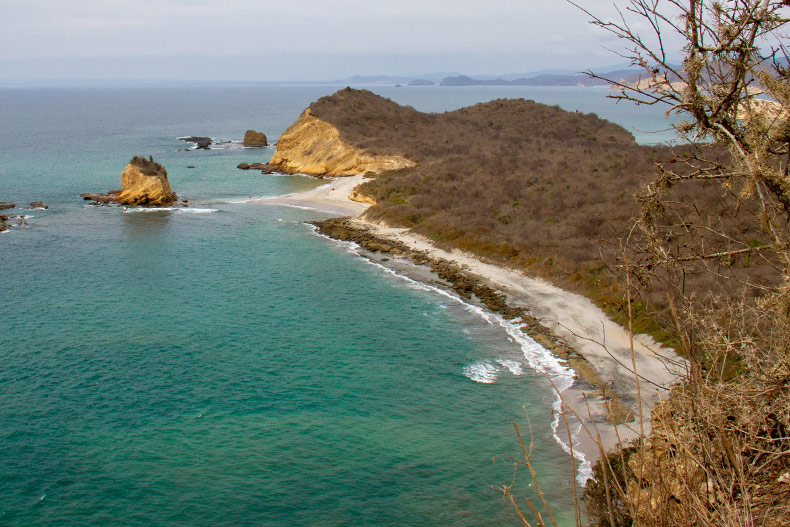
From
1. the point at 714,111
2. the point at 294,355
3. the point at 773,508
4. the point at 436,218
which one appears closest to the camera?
the point at 773,508

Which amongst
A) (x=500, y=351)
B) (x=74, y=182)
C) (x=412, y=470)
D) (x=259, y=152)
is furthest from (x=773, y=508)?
(x=259, y=152)

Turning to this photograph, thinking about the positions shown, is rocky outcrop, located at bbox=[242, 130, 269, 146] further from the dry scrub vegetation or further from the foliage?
the foliage

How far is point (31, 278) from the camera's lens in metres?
37.2

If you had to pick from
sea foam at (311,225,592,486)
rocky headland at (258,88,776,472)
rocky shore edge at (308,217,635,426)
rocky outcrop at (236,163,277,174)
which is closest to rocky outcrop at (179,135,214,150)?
rocky outcrop at (236,163,277,174)

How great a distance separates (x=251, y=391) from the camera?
24.1 meters

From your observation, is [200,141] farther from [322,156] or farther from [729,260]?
[729,260]

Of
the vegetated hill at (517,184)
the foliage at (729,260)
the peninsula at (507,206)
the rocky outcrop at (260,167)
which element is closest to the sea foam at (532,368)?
the peninsula at (507,206)

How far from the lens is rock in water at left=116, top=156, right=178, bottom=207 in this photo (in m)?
58.6

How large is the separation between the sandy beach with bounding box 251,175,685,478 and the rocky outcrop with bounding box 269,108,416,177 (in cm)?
1984

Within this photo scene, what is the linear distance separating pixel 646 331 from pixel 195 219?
38.5 m

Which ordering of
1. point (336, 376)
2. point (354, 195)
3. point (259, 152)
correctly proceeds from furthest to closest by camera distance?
point (259, 152), point (354, 195), point (336, 376)

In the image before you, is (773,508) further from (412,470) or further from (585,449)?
(585,449)

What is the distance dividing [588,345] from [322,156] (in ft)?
175

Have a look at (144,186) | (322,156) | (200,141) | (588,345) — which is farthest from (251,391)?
(200,141)
